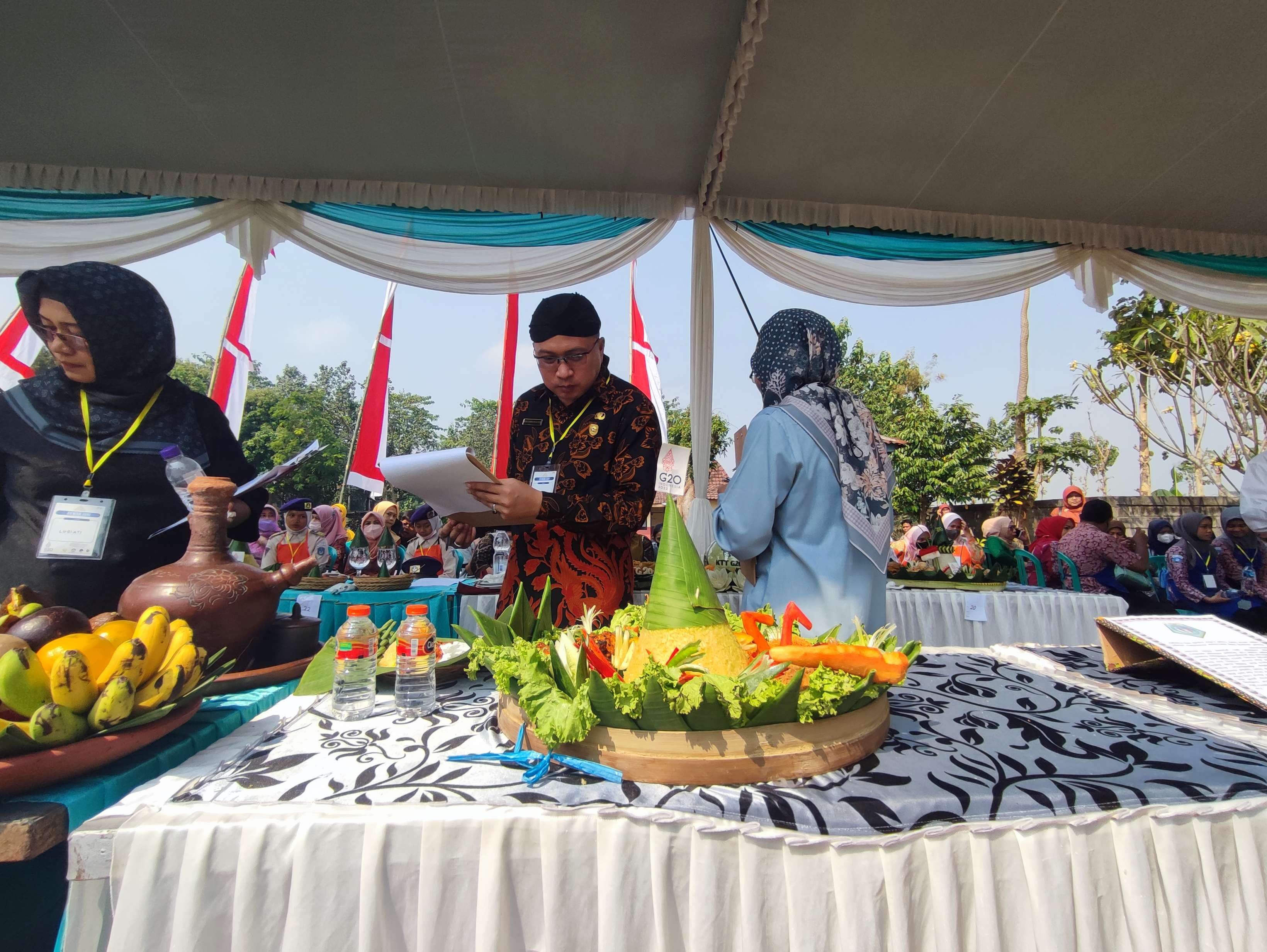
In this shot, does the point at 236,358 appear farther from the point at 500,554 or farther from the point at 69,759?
the point at 69,759

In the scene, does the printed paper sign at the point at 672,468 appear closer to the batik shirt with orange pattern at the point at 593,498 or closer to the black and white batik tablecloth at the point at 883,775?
the batik shirt with orange pattern at the point at 593,498

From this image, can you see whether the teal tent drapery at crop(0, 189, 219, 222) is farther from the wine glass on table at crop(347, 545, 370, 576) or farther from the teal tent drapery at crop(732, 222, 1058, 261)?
the teal tent drapery at crop(732, 222, 1058, 261)

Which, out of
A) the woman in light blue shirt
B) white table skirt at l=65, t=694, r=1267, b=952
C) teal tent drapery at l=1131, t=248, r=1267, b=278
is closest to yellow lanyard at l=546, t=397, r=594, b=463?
the woman in light blue shirt

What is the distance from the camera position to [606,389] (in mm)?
1908

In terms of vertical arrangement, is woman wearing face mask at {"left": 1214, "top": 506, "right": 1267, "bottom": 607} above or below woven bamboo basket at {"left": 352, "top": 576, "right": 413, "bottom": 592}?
above

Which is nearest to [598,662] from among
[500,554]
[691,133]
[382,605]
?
[382,605]

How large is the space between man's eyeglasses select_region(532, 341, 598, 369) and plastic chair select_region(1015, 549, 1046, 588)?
389cm

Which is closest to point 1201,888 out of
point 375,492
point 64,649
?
point 64,649

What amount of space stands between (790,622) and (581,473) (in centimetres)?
97

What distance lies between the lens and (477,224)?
4426 millimetres

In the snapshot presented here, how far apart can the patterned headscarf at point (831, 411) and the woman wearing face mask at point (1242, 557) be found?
5.84 metres

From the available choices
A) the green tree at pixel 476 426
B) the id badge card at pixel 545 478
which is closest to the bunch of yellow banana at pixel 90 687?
the id badge card at pixel 545 478

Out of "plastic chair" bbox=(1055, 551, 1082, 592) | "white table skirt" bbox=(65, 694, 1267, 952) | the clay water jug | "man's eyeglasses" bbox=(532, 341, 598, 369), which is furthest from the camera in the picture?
"plastic chair" bbox=(1055, 551, 1082, 592)

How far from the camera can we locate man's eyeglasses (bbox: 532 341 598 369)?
71.3 inches
